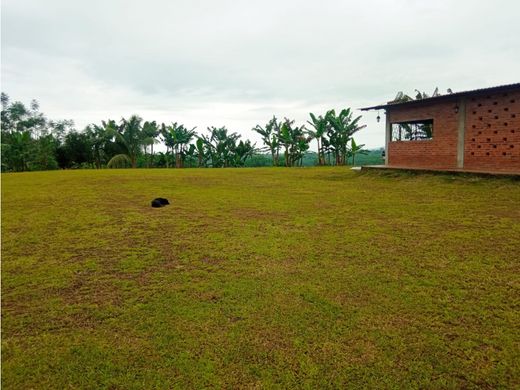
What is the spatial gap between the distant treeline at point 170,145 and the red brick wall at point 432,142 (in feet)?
32.2

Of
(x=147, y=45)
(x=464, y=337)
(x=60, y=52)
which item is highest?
(x=147, y=45)

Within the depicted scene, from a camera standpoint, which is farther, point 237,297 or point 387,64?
point 387,64

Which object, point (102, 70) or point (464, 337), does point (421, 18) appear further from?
point (102, 70)

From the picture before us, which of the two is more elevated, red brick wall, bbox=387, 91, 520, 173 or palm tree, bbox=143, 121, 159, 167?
palm tree, bbox=143, 121, 159, 167

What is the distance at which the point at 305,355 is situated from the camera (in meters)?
2.39

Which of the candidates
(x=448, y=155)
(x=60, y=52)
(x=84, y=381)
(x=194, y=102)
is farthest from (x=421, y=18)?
(x=194, y=102)

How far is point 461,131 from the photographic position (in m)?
12.4

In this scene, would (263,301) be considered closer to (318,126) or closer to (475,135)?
(475,135)

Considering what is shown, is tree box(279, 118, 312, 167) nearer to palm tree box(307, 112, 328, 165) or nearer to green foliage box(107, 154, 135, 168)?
palm tree box(307, 112, 328, 165)

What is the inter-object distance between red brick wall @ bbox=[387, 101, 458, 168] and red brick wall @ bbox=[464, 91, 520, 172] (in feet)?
1.81

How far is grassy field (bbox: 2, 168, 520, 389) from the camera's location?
224 cm

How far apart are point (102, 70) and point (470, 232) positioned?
20.8 metres

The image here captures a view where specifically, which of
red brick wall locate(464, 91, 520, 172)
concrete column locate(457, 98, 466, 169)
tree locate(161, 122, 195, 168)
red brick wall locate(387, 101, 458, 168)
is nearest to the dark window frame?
red brick wall locate(387, 101, 458, 168)

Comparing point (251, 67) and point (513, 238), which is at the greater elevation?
point (251, 67)
